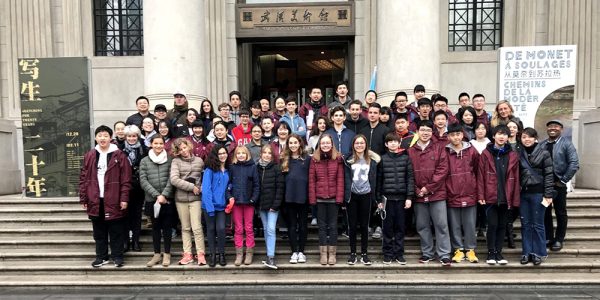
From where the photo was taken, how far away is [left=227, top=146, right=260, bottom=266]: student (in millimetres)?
5934

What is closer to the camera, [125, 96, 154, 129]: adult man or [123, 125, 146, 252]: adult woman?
[123, 125, 146, 252]: adult woman

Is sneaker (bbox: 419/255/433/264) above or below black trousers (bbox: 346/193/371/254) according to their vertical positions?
below

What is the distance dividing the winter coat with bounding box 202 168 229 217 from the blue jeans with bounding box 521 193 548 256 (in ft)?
14.2

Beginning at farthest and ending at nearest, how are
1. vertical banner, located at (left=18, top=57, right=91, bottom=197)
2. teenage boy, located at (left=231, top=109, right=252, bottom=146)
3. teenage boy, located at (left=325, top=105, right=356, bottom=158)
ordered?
vertical banner, located at (left=18, top=57, right=91, bottom=197), teenage boy, located at (left=231, top=109, right=252, bottom=146), teenage boy, located at (left=325, top=105, right=356, bottom=158)

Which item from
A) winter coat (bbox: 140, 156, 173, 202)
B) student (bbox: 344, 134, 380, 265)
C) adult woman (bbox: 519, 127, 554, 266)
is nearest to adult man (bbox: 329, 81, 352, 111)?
student (bbox: 344, 134, 380, 265)

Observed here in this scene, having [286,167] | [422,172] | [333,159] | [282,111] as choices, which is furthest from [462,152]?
[282,111]

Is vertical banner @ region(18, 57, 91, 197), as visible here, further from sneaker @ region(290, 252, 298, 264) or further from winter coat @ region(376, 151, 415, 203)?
winter coat @ region(376, 151, 415, 203)

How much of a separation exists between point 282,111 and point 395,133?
7.69 ft

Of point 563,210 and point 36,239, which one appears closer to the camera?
point 563,210

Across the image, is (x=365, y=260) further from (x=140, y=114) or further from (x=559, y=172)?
(x=140, y=114)

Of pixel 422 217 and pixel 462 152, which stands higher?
pixel 462 152

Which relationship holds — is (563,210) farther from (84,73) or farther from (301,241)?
(84,73)

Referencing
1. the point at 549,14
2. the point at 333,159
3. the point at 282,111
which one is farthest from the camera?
the point at 549,14

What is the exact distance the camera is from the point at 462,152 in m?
5.90
